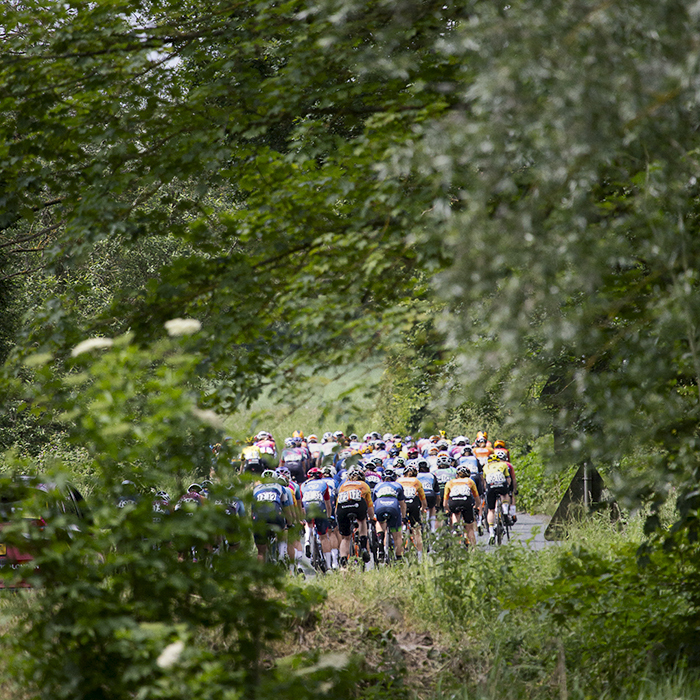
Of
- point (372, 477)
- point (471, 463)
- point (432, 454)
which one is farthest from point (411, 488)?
point (432, 454)

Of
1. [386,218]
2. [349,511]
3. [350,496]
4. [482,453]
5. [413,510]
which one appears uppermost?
[386,218]

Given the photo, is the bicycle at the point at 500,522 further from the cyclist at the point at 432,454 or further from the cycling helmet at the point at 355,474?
the cycling helmet at the point at 355,474

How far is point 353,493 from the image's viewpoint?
14211mm

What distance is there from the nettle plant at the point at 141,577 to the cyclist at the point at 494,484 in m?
13.1

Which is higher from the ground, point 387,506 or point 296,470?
point 387,506

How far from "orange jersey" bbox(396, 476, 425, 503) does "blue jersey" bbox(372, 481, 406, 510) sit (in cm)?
41

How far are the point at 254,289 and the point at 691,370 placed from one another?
269 cm

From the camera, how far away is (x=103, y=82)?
229 inches

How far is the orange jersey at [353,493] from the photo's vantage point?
14.2 m

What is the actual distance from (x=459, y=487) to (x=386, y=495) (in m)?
1.53

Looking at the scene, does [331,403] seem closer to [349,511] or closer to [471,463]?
[349,511]

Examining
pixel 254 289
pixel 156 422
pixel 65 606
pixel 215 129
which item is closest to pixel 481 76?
pixel 156 422

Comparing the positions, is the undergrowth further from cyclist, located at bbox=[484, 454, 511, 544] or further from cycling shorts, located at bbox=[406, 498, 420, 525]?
cyclist, located at bbox=[484, 454, 511, 544]

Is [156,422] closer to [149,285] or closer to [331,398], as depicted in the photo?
[331,398]
